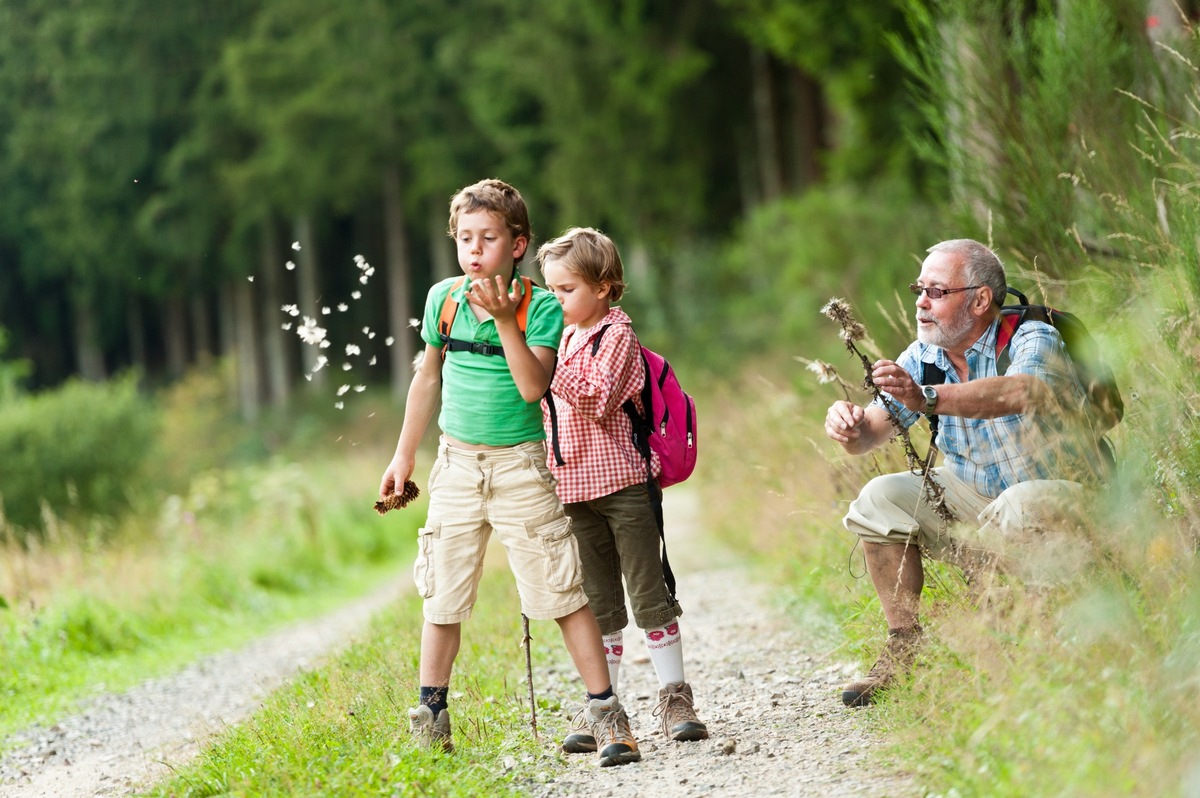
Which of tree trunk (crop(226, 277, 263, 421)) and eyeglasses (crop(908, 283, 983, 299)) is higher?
eyeglasses (crop(908, 283, 983, 299))

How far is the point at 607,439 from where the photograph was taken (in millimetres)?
4824

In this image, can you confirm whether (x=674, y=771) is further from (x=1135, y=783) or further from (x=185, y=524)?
(x=185, y=524)

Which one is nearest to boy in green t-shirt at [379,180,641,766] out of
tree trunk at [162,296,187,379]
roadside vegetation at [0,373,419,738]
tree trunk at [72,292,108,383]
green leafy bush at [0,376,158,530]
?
roadside vegetation at [0,373,419,738]

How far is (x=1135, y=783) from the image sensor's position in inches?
120

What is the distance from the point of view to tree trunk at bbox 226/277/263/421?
133 feet

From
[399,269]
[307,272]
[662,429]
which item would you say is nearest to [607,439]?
[662,429]

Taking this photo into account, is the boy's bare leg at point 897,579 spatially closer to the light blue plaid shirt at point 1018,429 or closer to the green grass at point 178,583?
the light blue plaid shirt at point 1018,429

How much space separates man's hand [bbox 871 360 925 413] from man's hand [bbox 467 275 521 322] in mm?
1134

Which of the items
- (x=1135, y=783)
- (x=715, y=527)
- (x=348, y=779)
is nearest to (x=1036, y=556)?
(x=1135, y=783)

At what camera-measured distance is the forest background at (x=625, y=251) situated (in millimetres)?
4172

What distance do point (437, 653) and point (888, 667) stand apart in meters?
1.54

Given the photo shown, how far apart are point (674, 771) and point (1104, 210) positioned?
323 centimetres

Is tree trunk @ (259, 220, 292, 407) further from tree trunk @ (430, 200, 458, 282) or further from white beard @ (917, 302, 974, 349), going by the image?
white beard @ (917, 302, 974, 349)

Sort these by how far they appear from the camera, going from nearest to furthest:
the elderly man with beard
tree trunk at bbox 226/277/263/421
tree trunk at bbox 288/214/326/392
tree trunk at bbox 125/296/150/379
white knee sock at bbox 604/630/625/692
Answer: the elderly man with beard
white knee sock at bbox 604/630/625/692
tree trunk at bbox 288/214/326/392
tree trunk at bbox 226/277/263/421
tree trunk at bbox 125/296/150/379
